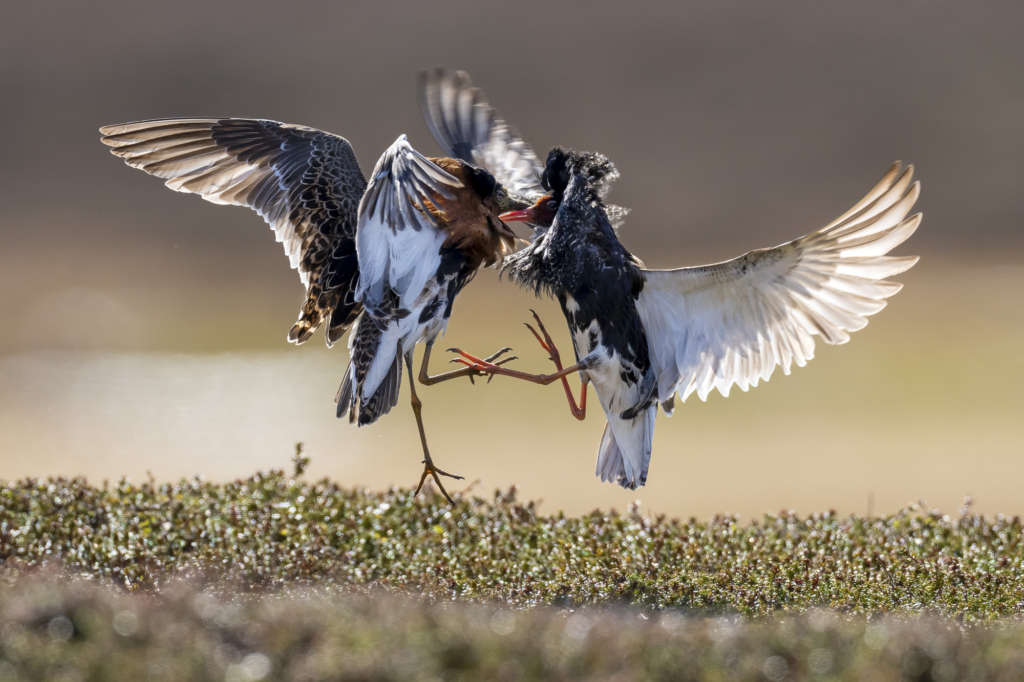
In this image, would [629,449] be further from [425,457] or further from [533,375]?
[425,457]

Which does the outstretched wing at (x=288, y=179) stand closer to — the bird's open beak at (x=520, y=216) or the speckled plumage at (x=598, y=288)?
the bird's open beak at (x=520, y=216)

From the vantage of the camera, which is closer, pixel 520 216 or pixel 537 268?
pixel 537 268

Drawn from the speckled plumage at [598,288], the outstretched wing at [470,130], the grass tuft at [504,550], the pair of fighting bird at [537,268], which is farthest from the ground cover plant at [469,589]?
the outstretched wing at [470,130]

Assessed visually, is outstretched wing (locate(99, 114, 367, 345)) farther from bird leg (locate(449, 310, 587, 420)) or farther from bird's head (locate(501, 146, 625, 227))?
bird's head (locate(501, 146, 625, 227))

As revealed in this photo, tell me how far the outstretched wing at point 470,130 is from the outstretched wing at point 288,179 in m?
1.15

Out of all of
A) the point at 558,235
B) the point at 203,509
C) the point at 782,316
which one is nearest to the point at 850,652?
the point at 782,316

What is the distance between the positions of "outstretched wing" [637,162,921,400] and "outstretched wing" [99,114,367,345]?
1.42 meters

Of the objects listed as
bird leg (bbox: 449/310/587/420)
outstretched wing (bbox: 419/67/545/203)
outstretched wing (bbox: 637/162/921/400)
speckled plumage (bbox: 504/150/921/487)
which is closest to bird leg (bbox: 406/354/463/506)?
bird leg (bbox: 449/310/587/420)

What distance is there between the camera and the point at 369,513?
5.02 meters

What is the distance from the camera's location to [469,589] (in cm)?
428

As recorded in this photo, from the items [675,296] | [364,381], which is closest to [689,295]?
[675,296]

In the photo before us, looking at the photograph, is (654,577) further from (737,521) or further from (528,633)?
(528,633)

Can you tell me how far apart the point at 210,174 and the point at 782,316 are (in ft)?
8.97

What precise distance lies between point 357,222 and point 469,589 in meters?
1.71
